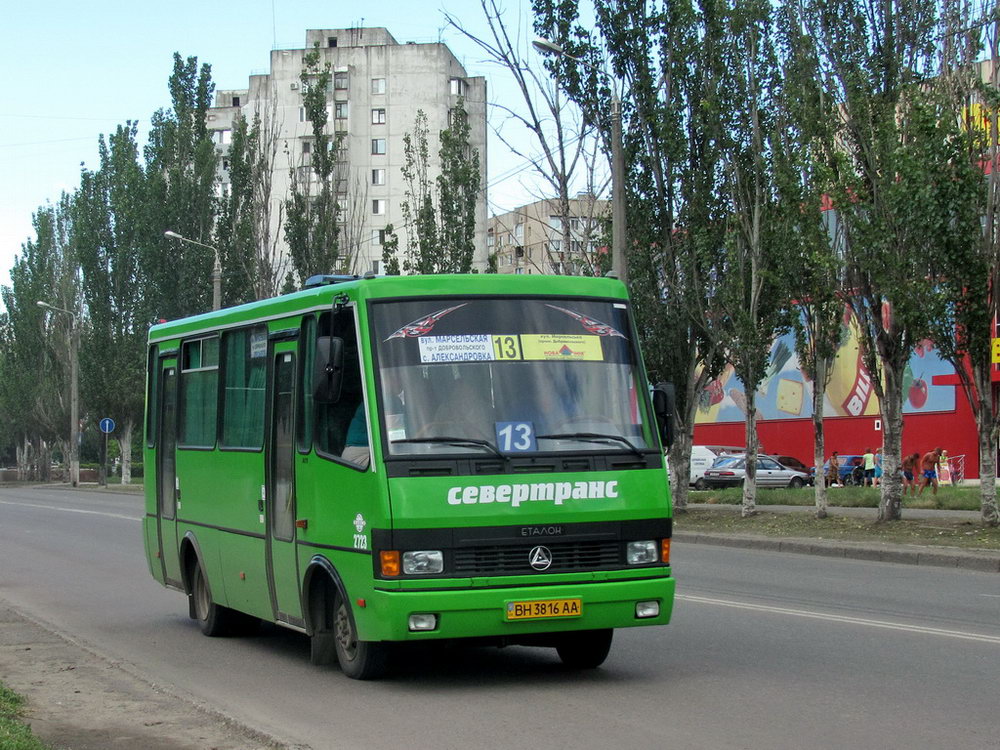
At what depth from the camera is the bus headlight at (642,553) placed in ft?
29.8

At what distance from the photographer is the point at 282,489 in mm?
10461

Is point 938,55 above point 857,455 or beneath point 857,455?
above

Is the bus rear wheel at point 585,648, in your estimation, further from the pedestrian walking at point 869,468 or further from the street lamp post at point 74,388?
the street lamp post at point 74,388

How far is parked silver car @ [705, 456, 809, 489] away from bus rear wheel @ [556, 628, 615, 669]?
143 ft

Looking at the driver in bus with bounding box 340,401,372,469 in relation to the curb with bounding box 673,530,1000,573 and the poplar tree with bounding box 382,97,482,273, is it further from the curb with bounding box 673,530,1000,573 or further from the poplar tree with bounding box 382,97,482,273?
the poplar tree with bounding box 382,97,482,273

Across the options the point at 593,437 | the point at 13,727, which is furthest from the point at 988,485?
the point at 13,727

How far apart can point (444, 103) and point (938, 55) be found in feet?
219

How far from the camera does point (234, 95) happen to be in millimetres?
107188

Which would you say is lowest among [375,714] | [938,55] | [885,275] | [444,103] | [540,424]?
[375,714]

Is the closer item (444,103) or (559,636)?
(559,636)

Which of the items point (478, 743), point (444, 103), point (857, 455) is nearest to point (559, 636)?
point (478, 743)

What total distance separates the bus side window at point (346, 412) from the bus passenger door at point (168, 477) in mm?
4041

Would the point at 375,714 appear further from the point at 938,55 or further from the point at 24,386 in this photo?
the point at 24,386

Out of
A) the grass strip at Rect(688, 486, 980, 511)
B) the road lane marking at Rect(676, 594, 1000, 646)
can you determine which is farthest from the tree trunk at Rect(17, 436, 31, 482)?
the road lane marking at Rect(676, 594, 1000, 646)
